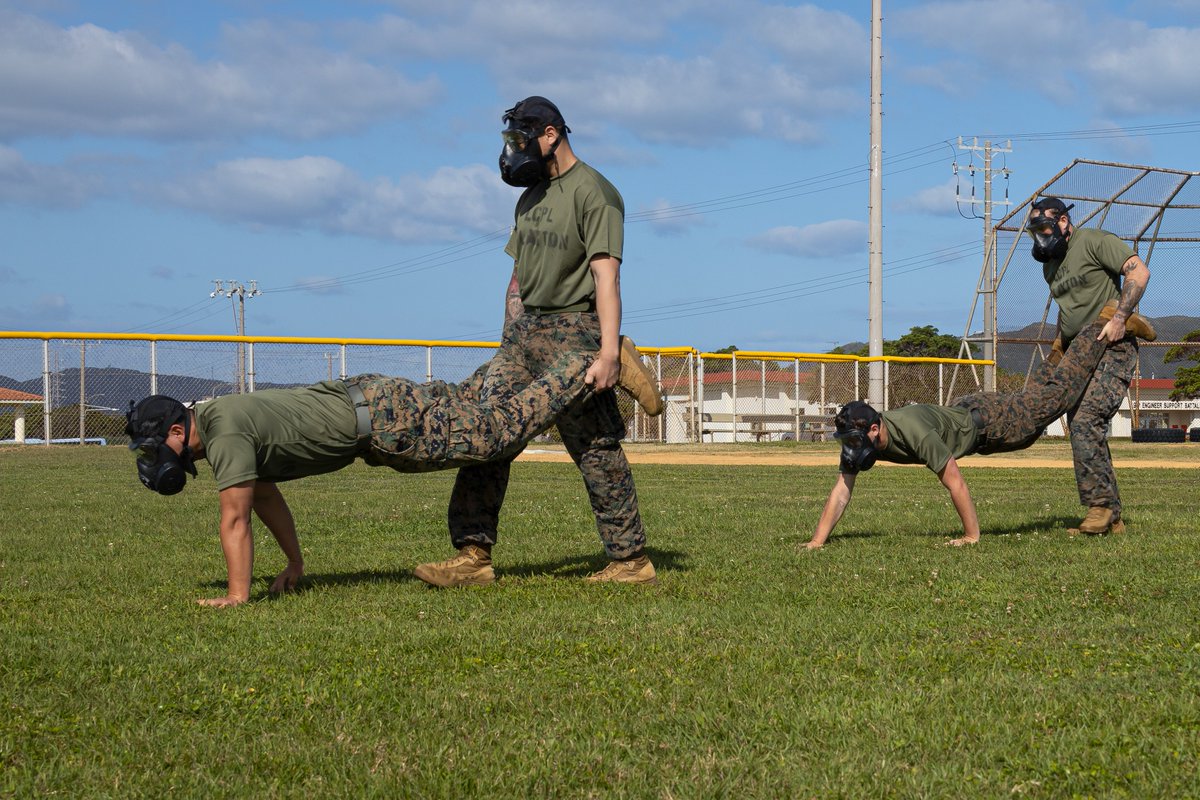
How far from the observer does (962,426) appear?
8055mm

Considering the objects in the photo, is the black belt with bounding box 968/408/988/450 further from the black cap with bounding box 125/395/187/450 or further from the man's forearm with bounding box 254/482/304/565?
the black cap with bounding box 125/395/187/450

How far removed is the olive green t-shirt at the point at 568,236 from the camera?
19.0 ft

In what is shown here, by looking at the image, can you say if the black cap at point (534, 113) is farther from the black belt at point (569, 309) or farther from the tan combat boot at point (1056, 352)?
the tan combat boot at point (1056, 352)

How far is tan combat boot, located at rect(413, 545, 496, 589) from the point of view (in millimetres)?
5934

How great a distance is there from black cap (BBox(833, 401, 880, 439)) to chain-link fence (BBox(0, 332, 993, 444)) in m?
14.6

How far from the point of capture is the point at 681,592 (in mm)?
5723

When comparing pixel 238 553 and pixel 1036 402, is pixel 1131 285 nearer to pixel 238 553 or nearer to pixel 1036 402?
pixel 1036 402

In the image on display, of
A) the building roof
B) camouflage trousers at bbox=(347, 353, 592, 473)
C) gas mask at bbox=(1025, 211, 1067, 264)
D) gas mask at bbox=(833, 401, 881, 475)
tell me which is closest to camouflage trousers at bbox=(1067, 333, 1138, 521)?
gas mask at bbox=(1025, 211, 1067, 264)

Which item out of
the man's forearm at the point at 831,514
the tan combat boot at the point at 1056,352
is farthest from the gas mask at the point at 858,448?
the tan combat boot at the point at 1056,352

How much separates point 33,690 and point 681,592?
9.19 ft

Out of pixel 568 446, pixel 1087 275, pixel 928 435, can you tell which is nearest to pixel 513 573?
pixel 568 446

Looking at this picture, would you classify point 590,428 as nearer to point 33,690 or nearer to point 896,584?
point 896,584

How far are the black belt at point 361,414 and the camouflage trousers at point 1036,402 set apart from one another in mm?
4310

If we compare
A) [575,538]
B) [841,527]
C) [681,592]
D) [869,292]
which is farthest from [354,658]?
[869,292]
